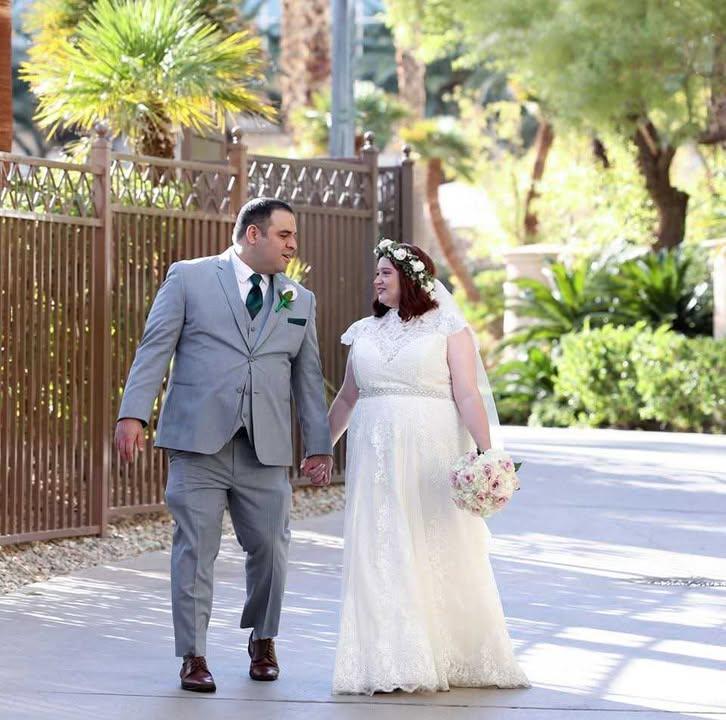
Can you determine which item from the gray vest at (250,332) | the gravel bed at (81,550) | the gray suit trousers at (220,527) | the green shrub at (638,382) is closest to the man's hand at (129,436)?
the gray suit trousers at (220,527)

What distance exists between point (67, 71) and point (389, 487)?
7392 mm

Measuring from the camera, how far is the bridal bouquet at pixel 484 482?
254 inches

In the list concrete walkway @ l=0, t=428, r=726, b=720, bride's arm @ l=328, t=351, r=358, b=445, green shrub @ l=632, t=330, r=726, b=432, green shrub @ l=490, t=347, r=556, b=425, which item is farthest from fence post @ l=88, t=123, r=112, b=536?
green shrub @ l=490, t=347, r=556, b=425

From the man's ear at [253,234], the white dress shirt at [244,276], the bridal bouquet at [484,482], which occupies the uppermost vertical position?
the man's ear at [253,234]

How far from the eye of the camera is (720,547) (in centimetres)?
1088

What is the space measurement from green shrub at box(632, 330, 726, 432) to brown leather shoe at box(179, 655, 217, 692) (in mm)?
14225

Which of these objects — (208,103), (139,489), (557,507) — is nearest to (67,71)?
(208,103)

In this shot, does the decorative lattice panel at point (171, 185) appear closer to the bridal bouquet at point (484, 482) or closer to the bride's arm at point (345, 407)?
the bride's arm at point (345, 407)

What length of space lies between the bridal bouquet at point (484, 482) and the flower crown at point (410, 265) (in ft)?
2.49

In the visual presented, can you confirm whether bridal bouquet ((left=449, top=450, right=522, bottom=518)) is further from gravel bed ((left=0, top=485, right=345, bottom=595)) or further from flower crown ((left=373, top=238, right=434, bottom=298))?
gravel bed ((left=0, top=485, right=345, bottom=595))

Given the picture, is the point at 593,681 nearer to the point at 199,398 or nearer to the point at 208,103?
the point at 199,398

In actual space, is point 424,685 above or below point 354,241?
below

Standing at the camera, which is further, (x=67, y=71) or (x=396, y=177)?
(x=396, y=177)

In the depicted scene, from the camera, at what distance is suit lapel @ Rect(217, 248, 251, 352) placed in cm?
670
